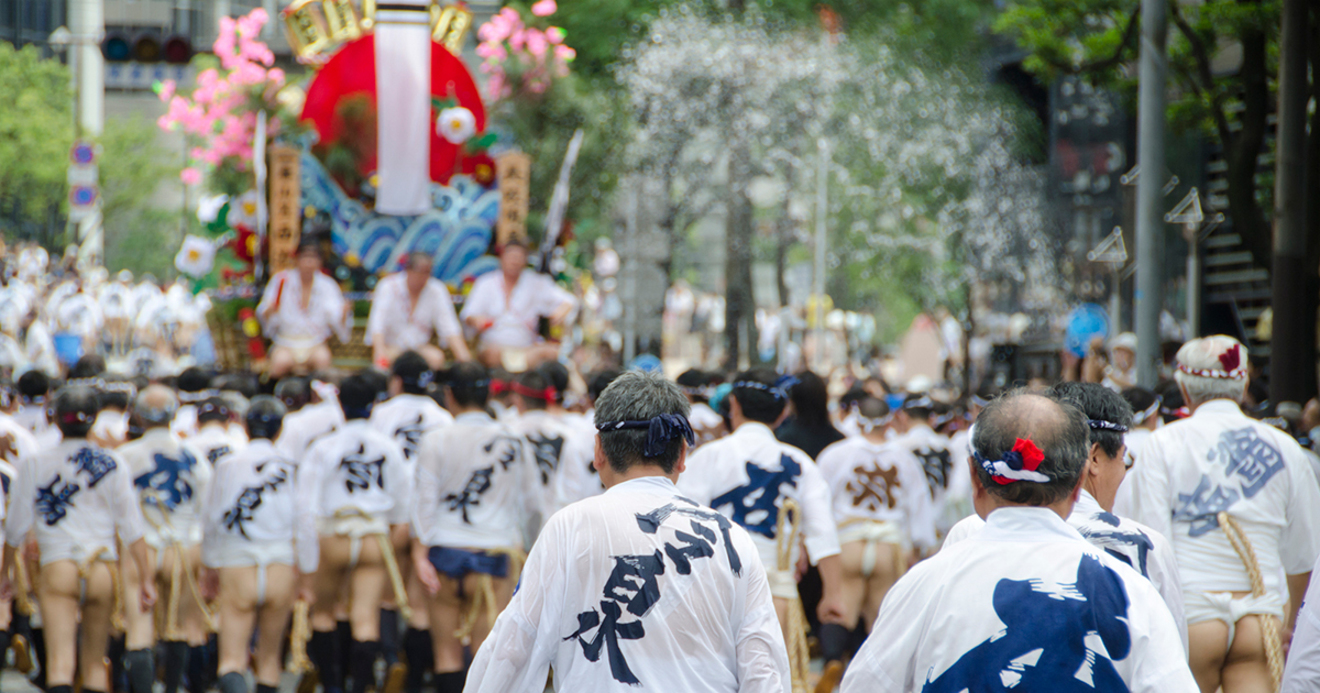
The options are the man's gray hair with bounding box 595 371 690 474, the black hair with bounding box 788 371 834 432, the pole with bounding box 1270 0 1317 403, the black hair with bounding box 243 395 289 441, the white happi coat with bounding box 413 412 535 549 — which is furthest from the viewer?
the pole with bounding box 1270 0 1317 403

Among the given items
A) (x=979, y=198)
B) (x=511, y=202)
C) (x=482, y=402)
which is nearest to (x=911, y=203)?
(x=979, y=198)

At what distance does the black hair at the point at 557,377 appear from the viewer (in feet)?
27.9

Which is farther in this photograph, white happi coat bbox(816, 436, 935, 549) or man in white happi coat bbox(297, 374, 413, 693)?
white happi coat bbox(816, 436, 935, 549)

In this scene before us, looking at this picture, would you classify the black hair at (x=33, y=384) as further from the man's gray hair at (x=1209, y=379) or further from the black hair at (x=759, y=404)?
the man's gray hair at (x=1209, y=379)

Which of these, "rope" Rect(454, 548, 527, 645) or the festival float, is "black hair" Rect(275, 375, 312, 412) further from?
the festival float

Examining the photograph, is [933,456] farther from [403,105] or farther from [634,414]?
[403,105]

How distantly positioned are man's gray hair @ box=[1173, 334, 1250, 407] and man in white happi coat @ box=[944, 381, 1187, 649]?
50.8 inches

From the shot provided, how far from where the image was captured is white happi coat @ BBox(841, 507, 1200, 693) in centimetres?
275

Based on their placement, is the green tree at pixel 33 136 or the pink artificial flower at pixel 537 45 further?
the green tree at pixel 33 136

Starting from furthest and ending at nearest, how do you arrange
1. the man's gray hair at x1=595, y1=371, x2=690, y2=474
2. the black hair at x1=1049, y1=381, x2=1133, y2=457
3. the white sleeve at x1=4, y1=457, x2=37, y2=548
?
the white sleeve at x1=4, y1=457, x2=37, y2=548 → the black hair at x1=1049, y1=381, x2=1133, y2=457 → the man's gray hair at x1=595, y1=371, x2=690, y2=474

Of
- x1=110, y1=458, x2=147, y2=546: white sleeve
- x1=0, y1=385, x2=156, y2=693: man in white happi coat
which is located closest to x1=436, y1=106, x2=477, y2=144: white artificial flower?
x1=0, y1=385, x2=156, y2=693: man in white happi coat

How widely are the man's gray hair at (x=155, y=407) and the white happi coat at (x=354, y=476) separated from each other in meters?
0.75

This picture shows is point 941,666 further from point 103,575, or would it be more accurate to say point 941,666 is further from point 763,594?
point 103,575

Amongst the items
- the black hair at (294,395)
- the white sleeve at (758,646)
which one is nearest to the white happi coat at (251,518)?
the black hair at (294,395)
